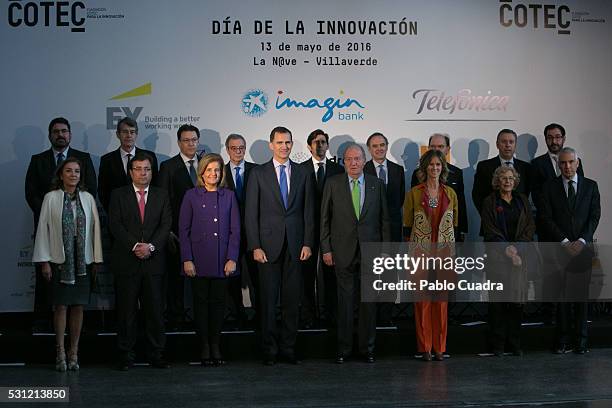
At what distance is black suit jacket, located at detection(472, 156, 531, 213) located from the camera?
8.07 meters

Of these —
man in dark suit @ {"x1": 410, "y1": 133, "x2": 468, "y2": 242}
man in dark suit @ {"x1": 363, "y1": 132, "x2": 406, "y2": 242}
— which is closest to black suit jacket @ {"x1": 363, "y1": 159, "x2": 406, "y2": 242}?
man in dark suit @ {"x1": 363, "y1": 132, "x2": 406, "y2": 242}

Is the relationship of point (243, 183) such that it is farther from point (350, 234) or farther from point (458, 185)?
point (458, 185)

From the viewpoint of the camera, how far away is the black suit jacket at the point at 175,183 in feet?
24.6

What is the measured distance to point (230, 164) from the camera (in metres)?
7.73

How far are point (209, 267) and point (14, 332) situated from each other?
1853mm

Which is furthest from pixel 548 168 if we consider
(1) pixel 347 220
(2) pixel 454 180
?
(1) pixel 347 220

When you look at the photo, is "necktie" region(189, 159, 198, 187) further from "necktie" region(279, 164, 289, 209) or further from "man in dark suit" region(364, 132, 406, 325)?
"man in dark suit" region(364, 132, 406, 325)

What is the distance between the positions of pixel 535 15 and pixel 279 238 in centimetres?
361

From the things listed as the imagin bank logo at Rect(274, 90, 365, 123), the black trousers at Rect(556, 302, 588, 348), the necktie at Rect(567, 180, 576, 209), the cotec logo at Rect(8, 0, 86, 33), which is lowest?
the black trousers at Rect(556, 302, 588, 348)

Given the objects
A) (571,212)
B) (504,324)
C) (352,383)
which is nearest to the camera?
(352,383)

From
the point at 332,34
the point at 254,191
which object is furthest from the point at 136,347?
the point at 332,34

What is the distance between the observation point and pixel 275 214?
7.01m

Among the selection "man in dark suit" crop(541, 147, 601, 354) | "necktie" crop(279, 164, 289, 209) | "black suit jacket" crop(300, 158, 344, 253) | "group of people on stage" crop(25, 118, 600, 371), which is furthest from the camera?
"man in dark suit" crop(541, 147, 601, 354)

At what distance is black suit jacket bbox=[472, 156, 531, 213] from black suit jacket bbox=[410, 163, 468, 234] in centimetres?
14
